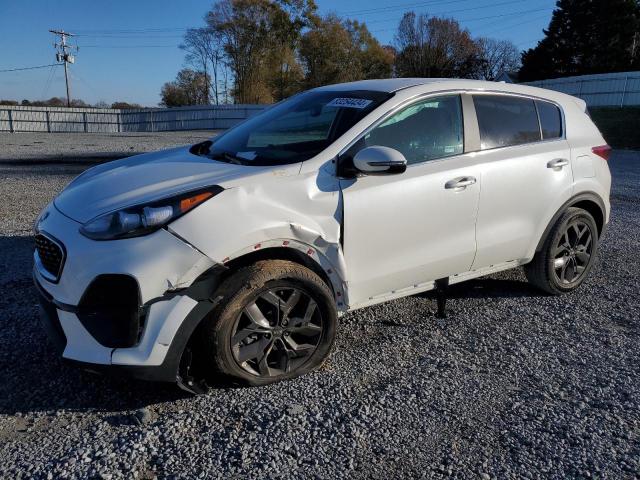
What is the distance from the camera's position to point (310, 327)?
10.4 ft

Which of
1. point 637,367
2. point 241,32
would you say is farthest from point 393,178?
point 241,32

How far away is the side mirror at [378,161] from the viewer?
3135 millimetres

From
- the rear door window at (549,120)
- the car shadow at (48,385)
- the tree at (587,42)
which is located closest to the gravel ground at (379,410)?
the car shadow at (48,385)

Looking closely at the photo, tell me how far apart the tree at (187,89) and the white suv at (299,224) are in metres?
59.2

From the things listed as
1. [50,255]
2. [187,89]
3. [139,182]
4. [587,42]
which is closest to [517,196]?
[139,182]

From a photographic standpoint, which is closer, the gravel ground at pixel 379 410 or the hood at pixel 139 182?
the gravel ground at pixel 379 410

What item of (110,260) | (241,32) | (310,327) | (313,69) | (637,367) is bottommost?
(637,367)

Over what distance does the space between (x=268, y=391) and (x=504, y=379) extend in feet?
4.66

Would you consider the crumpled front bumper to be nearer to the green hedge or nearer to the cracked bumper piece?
the cracked bumper piece

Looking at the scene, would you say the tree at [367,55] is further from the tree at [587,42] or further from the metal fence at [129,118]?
the metal fence at [129,118]

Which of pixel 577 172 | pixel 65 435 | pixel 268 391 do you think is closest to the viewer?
pixel 65 435

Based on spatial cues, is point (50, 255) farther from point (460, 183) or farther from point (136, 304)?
point (460, 183)

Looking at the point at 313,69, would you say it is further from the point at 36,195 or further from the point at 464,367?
the point at 464,367

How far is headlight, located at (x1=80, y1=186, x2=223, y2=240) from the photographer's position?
2721mm
